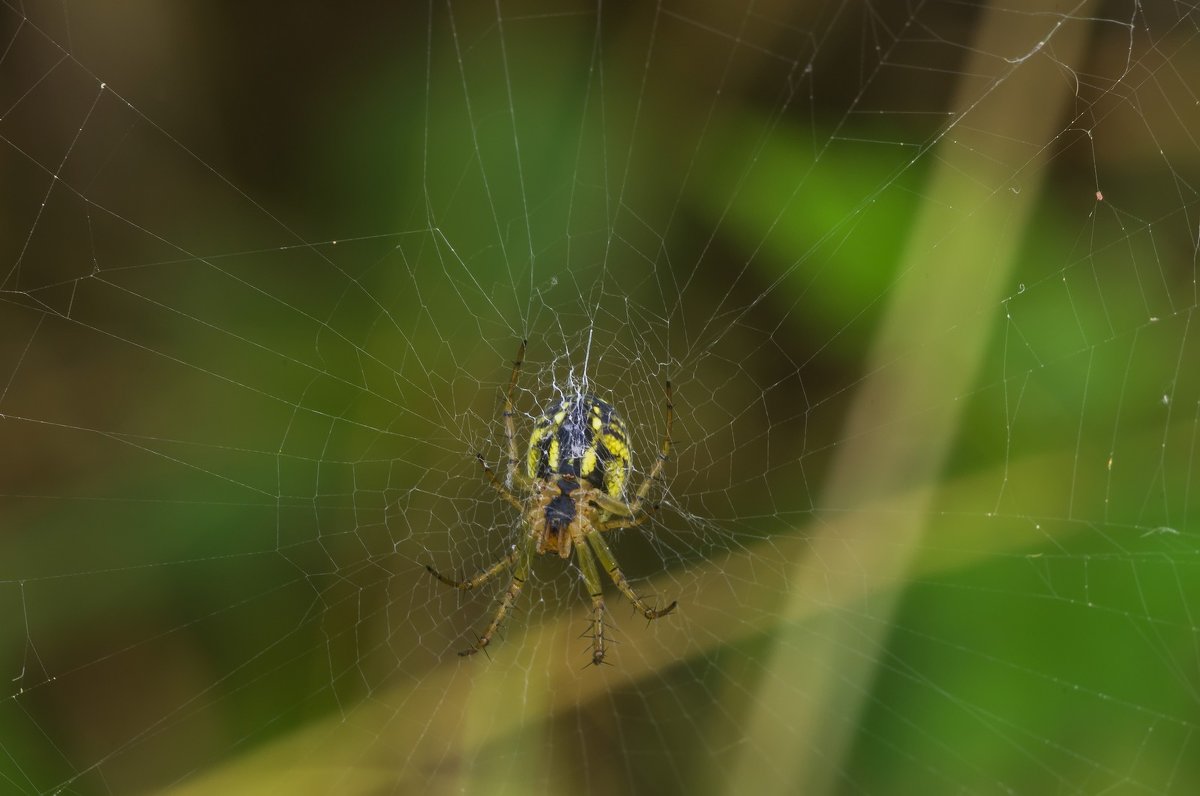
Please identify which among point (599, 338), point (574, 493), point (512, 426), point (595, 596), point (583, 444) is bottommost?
point (595, 596)

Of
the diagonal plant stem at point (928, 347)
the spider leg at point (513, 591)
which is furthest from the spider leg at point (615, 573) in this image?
the diagonal plant stem at point (928, 347)

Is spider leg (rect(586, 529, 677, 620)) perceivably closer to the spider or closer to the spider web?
the spider

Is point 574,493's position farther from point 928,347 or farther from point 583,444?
point 928,347

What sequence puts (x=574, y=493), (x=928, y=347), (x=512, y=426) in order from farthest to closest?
(x=574, y=493)
(x=512, y=426)
(x=928, y=347)

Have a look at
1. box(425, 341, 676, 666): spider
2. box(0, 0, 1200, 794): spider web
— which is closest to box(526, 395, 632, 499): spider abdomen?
box(425, 341, 676, 666): spider

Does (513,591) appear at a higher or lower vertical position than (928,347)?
lower

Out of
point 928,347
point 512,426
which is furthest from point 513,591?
point 928,347

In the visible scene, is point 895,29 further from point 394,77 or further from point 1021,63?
point 394,77
